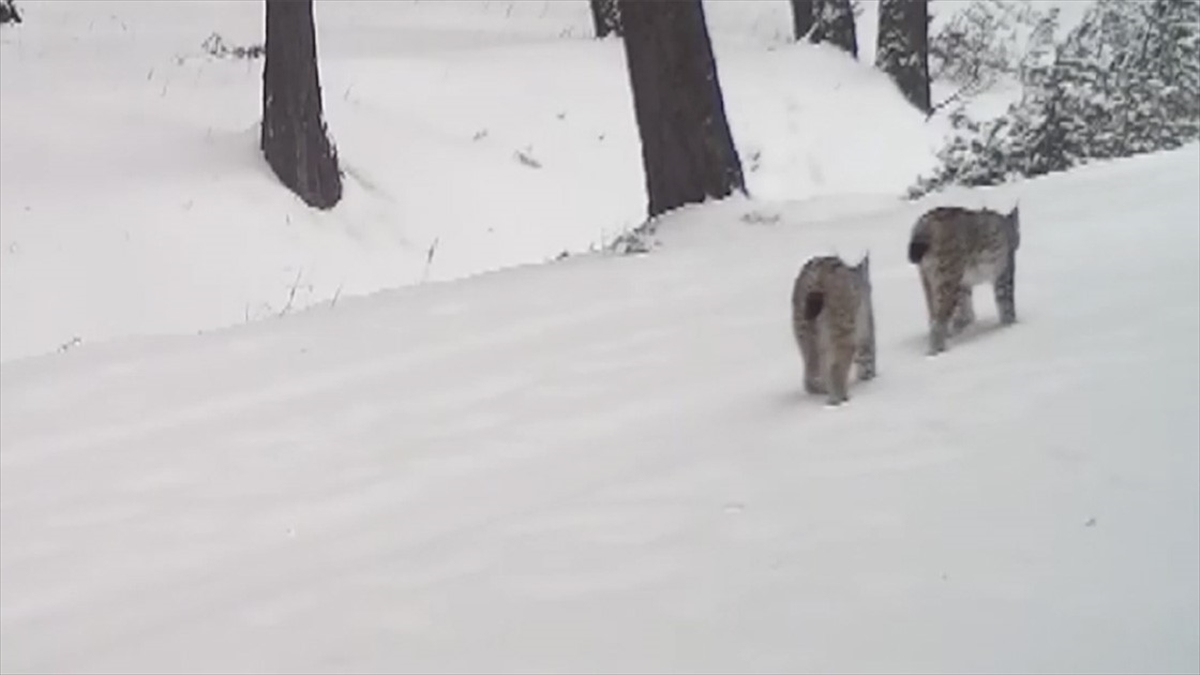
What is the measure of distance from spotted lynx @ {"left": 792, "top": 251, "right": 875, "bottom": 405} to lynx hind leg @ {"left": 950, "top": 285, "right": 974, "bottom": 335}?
0.57 meters

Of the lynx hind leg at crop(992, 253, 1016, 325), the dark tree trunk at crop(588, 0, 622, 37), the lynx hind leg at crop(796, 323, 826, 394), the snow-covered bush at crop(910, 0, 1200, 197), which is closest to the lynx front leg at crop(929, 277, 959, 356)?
the lynx hind leg at crop(992, 253, 1016, 325)

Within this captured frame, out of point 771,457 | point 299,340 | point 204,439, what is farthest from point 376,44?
point 771,457

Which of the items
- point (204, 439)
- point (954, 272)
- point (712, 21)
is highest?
point (954, 272)

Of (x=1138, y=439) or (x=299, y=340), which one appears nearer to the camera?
(x=1138, y=439)

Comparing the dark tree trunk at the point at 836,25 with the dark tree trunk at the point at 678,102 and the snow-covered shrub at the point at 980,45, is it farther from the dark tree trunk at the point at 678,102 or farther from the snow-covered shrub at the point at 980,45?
the dark tree trunk at the point at 678,102

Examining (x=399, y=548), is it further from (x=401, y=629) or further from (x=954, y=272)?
(x=954, y=272)

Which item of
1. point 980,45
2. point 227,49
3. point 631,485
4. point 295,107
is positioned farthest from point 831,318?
point 980,45

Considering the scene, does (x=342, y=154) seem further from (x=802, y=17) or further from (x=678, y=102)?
(x=802, y=17)

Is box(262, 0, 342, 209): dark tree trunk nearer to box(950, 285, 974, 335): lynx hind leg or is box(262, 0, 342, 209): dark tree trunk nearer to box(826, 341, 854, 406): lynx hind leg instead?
box(950, 285, 974, 335): lynx hind leg

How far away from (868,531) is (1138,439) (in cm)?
81

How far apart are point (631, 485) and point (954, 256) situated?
58.7 inches

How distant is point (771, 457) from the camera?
514cm

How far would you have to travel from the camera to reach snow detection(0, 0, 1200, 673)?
386 centimetres

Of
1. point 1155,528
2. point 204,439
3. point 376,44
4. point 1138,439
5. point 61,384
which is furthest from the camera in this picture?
point 376,44
